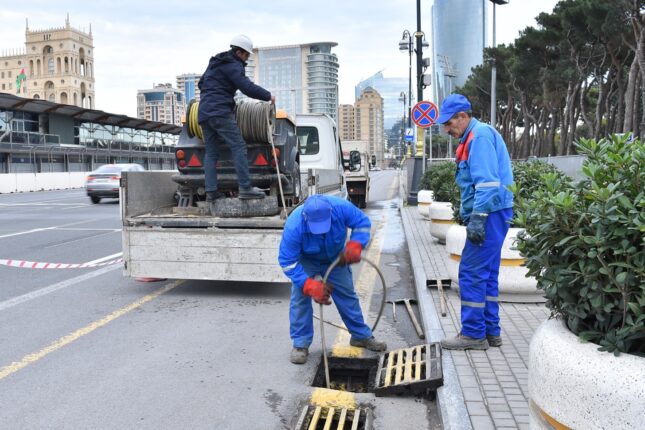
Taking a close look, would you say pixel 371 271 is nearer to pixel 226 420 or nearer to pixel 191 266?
pixel 191 266

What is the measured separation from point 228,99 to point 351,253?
3337 mm

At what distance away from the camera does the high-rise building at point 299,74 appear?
25734 mm

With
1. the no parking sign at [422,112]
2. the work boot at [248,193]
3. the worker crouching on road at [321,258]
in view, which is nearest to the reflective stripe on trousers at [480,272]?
the worker crouching on road at [321,258]

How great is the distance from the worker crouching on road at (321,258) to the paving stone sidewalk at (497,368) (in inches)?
34.3

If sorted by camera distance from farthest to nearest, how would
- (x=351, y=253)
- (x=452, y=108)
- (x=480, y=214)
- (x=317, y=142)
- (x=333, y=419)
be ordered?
(x=317, y=142) < (x=452, y=108) < (x=480, y=214) < (x=351, y=253) < (x=333, y=419)

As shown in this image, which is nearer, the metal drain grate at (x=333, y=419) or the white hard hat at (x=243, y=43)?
the metal drain grate at (x=333, y=419)

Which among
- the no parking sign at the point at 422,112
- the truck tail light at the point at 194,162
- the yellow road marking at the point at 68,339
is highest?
Answer: the no parking sign at the point at 422,112

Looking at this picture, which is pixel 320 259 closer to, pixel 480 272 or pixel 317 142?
pixel 480 272

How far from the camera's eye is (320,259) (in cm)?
503

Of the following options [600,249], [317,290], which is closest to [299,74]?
[317,290]

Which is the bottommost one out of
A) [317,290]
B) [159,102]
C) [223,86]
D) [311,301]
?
[311,301]

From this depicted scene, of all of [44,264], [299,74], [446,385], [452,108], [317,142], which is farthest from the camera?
[299,74]

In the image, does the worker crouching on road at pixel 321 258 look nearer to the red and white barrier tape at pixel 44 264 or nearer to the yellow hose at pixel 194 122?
the yellow hose at pixel 194 122

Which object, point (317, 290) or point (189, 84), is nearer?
point (317, 290)
